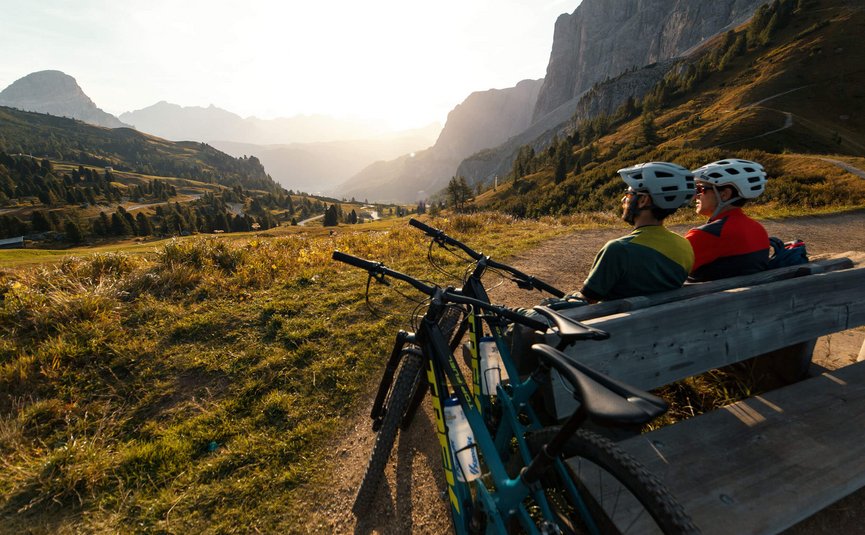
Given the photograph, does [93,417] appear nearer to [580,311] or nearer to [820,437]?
[580,311]

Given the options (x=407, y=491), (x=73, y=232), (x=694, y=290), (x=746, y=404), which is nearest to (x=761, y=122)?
(x=694, y=290)

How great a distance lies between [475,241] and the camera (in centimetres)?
1502

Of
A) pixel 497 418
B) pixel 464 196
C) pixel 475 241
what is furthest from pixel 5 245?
pixel 497 418

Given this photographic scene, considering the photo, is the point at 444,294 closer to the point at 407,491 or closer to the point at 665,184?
the point at 407,491

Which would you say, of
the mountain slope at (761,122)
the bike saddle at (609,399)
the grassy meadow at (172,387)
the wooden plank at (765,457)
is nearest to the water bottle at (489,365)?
the wooden plank at (765,457)

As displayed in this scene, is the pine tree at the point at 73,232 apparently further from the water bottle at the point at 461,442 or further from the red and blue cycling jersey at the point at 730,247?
the red and blue cycling jersey at the point at 730,247

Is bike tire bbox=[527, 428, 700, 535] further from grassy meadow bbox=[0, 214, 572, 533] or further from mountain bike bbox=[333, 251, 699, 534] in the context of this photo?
grassy meadow bbox=[0, 214, 572, 533]

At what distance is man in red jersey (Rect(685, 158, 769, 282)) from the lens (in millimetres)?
4191

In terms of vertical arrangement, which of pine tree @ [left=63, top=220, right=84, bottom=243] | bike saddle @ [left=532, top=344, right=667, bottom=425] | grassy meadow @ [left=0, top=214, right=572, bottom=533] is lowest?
grassy meadow @ [left=0, top=214, right=572, bottom=533]

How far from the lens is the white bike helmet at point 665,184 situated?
3.68 m

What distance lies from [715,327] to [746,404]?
2.73ft

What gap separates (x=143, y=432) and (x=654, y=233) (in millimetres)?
6522

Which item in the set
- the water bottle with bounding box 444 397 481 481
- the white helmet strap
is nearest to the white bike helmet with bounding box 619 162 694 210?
the white helmet strap

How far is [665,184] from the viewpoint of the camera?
12.1 ft
